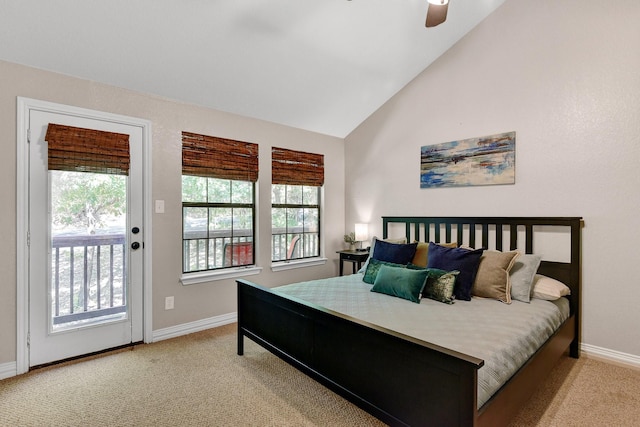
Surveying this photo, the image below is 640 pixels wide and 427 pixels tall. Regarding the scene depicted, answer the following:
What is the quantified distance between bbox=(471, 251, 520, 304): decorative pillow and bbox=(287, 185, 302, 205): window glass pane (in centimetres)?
237

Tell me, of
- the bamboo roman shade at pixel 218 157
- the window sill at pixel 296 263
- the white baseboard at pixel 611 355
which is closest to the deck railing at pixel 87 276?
the bamboo roman shade at pixel 218 157

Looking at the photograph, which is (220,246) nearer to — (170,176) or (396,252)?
(170,176)

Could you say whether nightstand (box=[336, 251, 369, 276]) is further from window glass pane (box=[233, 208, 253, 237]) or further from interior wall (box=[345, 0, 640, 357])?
window glass pane (box=[233, 208, 253, 237])

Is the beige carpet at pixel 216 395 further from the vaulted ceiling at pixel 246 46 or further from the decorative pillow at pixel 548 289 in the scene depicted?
the vaulted ceiling at pixel 246 46

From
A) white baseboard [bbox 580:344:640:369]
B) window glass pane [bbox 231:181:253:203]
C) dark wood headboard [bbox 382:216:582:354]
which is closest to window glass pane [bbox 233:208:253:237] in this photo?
window glass pane [bbox 231:181:253:203]

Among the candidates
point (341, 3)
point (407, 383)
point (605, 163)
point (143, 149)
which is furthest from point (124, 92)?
point (605, 163)

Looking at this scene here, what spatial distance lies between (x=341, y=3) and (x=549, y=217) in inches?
103

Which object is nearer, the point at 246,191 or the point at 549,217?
the point at 549,217

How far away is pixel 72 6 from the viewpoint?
2.26m

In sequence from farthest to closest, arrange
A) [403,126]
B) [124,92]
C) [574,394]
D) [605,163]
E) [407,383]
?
[403,126] < [124,92] < [605,163] < [574,394] < [407,383]

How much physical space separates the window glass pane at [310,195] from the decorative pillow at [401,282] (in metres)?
1.89

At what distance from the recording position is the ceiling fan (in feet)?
6.23

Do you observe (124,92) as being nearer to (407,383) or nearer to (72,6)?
(72,6)

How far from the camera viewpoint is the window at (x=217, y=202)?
3.41m
